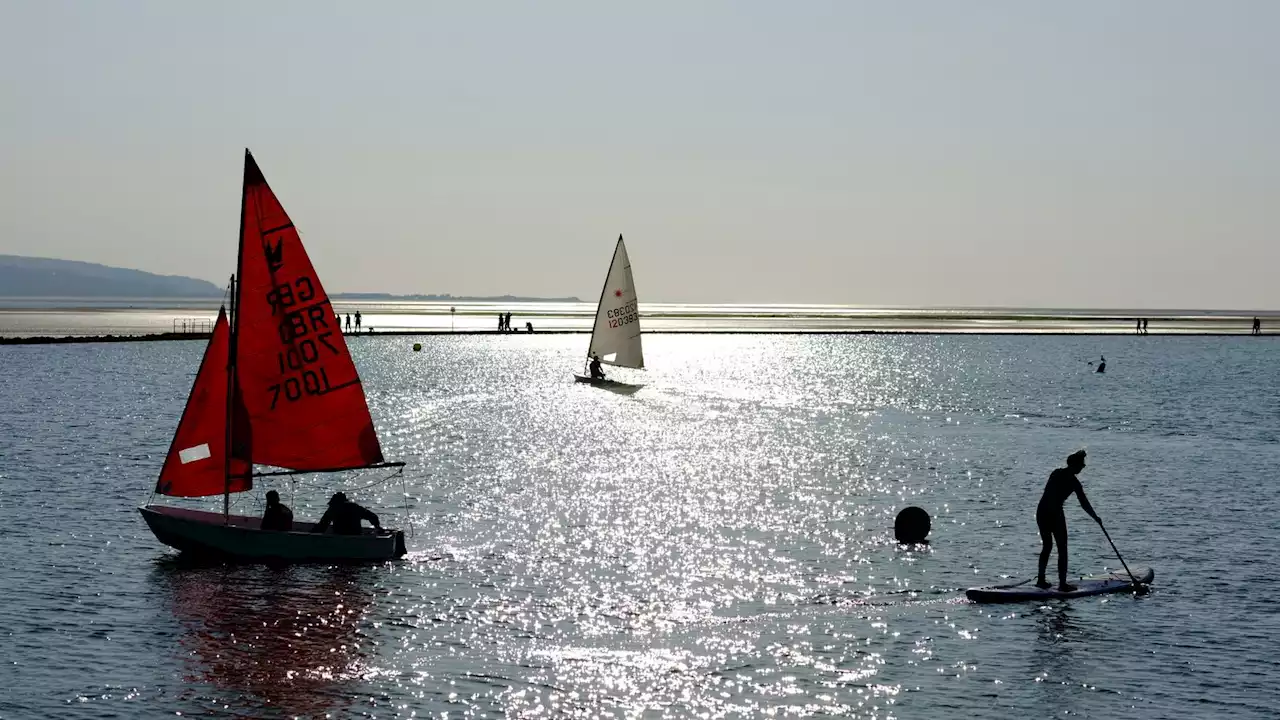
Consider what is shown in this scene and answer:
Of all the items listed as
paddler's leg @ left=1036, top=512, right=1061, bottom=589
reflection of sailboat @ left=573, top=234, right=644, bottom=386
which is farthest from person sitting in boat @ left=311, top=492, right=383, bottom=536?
reflection of sailboat @ left=573, top=234, right=644, bottom=386

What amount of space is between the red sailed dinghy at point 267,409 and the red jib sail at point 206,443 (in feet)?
0.09

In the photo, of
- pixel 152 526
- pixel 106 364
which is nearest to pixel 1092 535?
pixel 152 526

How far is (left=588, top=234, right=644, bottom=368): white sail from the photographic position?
11344cm

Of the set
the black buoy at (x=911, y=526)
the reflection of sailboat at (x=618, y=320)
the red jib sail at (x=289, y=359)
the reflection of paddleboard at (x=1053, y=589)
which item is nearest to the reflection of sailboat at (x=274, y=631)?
the red jib sail at (x=289, y=359)

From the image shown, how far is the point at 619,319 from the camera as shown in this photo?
116125 millimetres

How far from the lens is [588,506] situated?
165 feet

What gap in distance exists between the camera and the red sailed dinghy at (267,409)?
37219 millimetres

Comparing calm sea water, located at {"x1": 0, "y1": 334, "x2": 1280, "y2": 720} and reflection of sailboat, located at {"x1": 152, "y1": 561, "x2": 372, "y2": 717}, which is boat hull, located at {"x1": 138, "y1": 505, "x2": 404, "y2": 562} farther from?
calm sea water, located at {"x1": 0, "y1": 334, "x2": 1280, "y2": 720}

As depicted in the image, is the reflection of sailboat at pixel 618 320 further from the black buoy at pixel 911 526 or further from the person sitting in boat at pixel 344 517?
the person sitting in boat at pixel 344 517

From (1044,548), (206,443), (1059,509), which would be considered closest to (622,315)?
(206,443)

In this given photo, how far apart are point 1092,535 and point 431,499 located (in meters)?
23.8

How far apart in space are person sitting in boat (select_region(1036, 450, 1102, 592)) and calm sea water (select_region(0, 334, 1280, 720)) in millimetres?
1282

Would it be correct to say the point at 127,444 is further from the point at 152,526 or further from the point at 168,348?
the point at 168,348

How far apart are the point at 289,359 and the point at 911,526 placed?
19.2 metres
